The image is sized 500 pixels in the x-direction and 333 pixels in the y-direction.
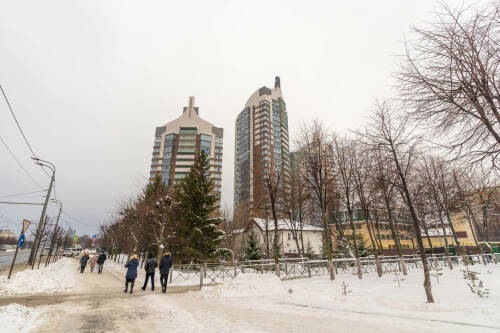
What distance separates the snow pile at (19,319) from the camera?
4.62m

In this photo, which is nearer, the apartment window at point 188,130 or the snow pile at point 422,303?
the snow pile at point 422,303

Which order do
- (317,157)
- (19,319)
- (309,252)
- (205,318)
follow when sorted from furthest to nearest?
(309,252)
(317,157)
(205,318)
(19,319)

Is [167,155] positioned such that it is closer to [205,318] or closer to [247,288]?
[247,288]

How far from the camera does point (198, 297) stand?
30.9 feet

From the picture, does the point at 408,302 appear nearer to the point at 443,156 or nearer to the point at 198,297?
the point at 443,156

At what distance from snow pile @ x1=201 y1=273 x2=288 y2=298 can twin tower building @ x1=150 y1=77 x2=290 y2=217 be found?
6701cm

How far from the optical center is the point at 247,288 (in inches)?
408

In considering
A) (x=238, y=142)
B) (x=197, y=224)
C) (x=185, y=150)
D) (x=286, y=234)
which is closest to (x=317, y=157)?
(x=197, y=224)

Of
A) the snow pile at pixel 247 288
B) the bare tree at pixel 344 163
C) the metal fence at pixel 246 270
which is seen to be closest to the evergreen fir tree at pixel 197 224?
the metal fence at pixel 246 270

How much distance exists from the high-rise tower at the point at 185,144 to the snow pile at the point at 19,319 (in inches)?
2994

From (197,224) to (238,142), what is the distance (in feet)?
281

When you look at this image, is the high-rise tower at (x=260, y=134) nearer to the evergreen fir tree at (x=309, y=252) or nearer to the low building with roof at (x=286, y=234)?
the low building with roof at (x=286, y=234)

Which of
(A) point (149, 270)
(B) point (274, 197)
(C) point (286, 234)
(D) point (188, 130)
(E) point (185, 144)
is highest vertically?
(D) point (188, 130)

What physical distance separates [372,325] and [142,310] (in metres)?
6.53
